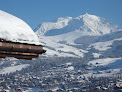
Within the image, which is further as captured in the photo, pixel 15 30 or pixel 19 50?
pixel 19 50

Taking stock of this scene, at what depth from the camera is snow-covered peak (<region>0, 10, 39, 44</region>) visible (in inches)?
260

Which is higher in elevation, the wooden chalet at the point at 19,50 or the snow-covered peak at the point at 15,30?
the snow-covered peak at the point at 15,30

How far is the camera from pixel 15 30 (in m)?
6.70

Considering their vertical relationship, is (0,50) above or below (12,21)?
below

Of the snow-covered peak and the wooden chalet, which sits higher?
the snow-covered peak

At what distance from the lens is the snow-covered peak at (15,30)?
21.6ft

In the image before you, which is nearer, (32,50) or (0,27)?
(0,27)

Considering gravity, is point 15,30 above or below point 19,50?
above

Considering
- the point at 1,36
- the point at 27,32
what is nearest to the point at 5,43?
the point at 1,36

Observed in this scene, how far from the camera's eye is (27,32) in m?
6.91

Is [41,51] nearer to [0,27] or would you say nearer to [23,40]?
[23,40]

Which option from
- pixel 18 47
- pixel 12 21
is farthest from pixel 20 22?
pixel 18 47

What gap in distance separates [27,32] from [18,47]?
414 millimetres

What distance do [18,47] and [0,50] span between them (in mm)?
405
